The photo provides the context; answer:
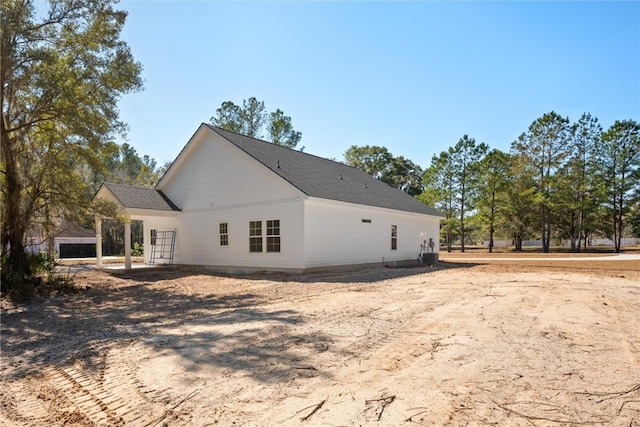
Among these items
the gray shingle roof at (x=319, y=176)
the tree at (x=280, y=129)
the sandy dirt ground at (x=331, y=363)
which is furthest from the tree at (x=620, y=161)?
the sandy dirt ground at (x=331, y=363)

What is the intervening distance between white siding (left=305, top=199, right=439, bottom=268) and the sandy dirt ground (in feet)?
19.3

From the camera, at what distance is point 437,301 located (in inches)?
324

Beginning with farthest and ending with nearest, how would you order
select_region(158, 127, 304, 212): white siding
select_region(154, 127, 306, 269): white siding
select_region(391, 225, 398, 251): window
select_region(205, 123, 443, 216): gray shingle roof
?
select_region(391, 225, 398, 251): window
select_region(205, 123, 443, 216): gray shingle roof
select_region(158, 127, 304, 212): white siding
select_region(154, 127, 306, 269): white siding

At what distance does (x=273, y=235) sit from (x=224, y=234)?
2896 mm

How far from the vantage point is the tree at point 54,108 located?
10.0m

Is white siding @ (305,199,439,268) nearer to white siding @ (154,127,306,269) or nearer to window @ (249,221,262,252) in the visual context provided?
white siding @ (154,127,306,269)

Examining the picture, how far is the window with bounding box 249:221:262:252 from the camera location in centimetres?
1559

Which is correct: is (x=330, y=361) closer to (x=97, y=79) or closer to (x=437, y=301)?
(x=437, y=301)

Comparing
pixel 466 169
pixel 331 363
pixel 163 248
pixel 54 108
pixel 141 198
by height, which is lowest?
pixel 331 363

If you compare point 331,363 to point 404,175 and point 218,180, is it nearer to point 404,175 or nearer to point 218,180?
point 218,180

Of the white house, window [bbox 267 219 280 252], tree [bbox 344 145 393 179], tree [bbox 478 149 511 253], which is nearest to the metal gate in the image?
the white house

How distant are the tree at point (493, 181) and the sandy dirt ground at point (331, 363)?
31.3 metres

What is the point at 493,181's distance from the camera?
3781 cm

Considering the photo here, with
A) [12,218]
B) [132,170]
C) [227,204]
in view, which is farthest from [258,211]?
[132,170]
